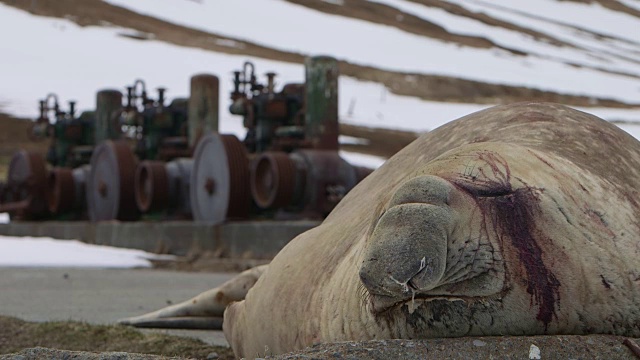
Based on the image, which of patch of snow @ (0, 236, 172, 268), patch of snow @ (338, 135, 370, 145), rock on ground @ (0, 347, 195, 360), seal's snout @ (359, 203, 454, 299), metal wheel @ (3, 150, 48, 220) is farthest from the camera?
patch of snow @ (338, 135, 370, 145)

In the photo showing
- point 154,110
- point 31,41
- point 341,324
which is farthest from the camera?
point 31,41

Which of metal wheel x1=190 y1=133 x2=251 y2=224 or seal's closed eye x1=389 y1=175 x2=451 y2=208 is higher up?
seal's closed eye x1=389 y1=175 x2=451 y2=208

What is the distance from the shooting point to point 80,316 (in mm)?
6129

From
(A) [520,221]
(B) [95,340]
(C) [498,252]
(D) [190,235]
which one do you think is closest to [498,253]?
(C) [498,252]

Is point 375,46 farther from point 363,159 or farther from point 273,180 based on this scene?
point 273,180

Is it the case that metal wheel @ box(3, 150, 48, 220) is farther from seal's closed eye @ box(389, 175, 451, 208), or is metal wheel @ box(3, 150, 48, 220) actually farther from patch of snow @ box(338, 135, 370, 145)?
patch of snow @ box(338, 135, 370, 145)

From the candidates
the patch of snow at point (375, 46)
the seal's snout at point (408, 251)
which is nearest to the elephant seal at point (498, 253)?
the seal's snout at point (408, 251)

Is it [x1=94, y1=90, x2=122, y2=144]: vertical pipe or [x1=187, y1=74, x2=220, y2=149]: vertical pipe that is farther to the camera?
[x1=94, y1=90, x2=122, y2=144]: vertical pipe

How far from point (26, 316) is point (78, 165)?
47.5 feet

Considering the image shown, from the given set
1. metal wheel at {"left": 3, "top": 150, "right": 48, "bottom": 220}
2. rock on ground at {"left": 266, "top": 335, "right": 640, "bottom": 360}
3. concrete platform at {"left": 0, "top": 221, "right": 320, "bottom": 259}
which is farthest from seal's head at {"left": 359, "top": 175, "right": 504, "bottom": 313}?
metal wheel at {"left": 3, "top": 150, "right": 48, "bottom": 220}

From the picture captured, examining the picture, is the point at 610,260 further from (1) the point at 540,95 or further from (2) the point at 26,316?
(1) the point at 540,95

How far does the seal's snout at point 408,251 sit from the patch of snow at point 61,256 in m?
8.82

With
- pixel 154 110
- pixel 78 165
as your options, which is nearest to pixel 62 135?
pixel 78 165

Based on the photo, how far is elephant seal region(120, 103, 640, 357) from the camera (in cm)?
266
